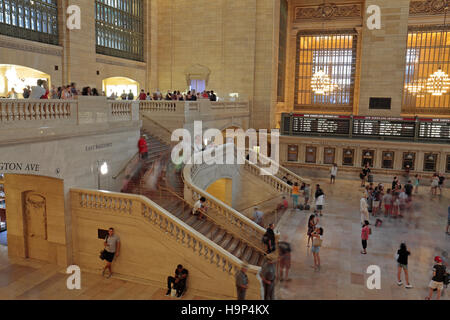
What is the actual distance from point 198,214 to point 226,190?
5.99 metres

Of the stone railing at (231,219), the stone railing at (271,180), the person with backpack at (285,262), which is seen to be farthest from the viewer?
the stone railing at (271,180)

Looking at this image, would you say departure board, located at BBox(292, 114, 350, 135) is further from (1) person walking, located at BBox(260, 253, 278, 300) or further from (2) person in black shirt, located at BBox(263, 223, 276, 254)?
(1) person walking, located at BBox(260, 253, 278, 300)

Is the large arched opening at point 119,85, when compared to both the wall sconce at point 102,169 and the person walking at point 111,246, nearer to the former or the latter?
the wall sconce at point 102,169

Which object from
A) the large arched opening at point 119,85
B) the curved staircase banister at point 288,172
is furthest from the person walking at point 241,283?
the large arched opening at point 119,85

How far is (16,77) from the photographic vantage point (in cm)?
1631

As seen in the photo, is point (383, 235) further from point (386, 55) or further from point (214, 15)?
→ point (214, 15)

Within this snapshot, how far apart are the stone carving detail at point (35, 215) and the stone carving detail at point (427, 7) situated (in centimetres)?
2693

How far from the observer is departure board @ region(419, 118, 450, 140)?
21094 mm

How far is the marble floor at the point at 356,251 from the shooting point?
920 cm

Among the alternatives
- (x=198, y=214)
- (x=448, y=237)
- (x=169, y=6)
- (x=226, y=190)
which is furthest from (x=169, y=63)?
(x=448, y=237)

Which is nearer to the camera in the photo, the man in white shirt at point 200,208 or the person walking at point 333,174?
the man in white shirt at point 200,208

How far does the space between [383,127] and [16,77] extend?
19241 mm

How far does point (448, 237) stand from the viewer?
13.1 m

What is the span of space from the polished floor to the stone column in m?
12.4
